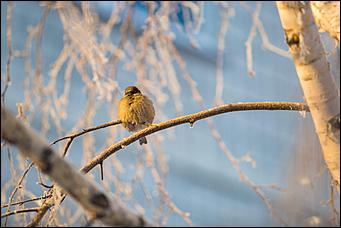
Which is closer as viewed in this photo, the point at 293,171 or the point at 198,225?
the point at 293,171

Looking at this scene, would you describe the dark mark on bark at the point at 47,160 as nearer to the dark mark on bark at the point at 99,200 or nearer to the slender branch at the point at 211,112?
the dark mark on bark at the point at 99,200

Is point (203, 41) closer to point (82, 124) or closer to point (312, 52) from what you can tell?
point (82, 124)

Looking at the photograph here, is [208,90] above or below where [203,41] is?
below

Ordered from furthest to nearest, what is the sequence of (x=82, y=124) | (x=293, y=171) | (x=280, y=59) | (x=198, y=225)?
(x=280, y=59)
(x=198, y=225)
(x=293, y=171)
(x=82, y=124)

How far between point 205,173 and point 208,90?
394 mm

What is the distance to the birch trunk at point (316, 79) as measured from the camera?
708mm

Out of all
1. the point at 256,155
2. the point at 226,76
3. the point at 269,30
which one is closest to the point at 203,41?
the point at 226,76

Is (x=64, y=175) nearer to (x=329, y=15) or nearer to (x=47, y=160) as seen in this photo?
(x=47, y=160)

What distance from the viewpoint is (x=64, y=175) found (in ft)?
1.53

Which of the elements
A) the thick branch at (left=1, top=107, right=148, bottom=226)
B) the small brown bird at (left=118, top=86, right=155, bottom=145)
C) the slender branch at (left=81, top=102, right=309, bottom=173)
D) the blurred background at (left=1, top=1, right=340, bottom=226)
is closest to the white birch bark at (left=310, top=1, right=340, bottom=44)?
the slender branch at (left=81, top=102, right=309, bottom=173)

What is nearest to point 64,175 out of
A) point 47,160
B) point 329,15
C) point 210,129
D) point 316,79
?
point 47,160

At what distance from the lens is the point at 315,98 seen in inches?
28.1

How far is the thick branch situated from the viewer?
1.48ft

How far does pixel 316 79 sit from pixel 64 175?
39 cm
